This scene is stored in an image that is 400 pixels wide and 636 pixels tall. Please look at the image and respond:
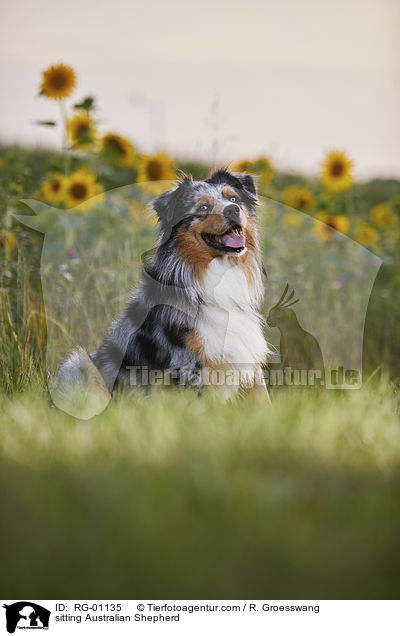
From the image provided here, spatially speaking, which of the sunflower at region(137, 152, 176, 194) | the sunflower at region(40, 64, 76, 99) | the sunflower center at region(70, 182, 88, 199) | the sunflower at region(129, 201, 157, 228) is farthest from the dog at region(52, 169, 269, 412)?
the sunflower center at region(70, 182, 88, 199)

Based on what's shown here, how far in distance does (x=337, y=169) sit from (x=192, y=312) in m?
2.26

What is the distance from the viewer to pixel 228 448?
2.49m

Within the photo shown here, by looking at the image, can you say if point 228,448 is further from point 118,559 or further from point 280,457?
point 118,559

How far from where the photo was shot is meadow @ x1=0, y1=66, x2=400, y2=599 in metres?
1.91

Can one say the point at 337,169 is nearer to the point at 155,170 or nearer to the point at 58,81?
the point at 155,170

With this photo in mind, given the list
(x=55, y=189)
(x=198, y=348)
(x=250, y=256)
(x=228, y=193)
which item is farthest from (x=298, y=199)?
(x=198, y=348)

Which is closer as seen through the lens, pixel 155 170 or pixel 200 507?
pixel 200 507

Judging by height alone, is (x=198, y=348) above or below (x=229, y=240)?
below

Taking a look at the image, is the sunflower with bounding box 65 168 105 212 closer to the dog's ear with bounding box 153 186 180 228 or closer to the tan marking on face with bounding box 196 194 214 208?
the dog's ear with bounding box 153 186 180 228

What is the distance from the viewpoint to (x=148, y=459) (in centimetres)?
243

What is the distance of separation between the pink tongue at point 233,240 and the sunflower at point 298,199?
242 centimetres

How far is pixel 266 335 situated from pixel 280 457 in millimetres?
1240

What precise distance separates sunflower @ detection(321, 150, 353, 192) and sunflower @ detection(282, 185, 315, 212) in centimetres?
51
